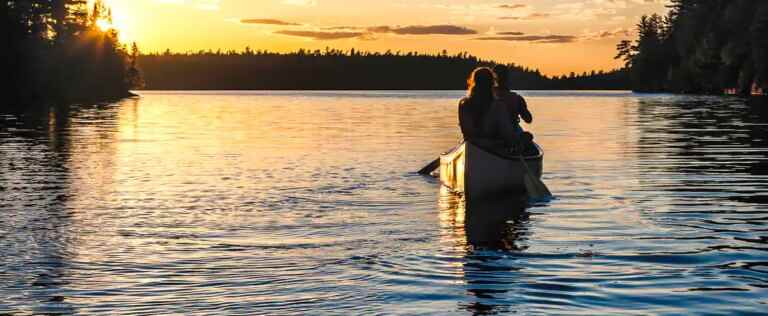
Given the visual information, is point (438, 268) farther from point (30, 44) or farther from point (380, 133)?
point (30, 44)

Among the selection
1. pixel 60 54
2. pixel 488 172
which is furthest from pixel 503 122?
pixel 60 54

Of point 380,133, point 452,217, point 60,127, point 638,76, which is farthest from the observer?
point 638,76

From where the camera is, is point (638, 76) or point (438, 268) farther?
point (638, 76)

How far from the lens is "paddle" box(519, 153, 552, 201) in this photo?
59.4 feet

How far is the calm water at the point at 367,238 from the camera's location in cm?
942

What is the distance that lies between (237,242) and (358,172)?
36.0ft

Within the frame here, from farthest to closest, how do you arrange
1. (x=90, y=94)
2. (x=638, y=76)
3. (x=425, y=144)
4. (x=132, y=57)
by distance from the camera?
(x=638, y=76), (x=132, y=57), (x=90, y=94), (x=425, y=144)

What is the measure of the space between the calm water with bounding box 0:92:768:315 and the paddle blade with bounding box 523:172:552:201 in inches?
22.1

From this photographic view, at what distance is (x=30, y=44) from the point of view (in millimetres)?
87188

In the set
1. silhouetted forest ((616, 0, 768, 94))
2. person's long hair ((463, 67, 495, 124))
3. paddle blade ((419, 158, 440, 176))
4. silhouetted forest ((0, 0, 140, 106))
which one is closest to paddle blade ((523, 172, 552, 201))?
person's long hair ((463, 67, 495, 124))

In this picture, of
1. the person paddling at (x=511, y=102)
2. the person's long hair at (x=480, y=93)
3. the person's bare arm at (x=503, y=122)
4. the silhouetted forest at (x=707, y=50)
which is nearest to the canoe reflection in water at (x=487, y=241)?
the person's bare arm at (x=503, y=122)

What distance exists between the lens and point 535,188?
18125 mm

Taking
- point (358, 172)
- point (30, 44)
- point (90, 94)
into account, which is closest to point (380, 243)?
point (358, 172)

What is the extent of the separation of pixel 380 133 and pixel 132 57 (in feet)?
436
